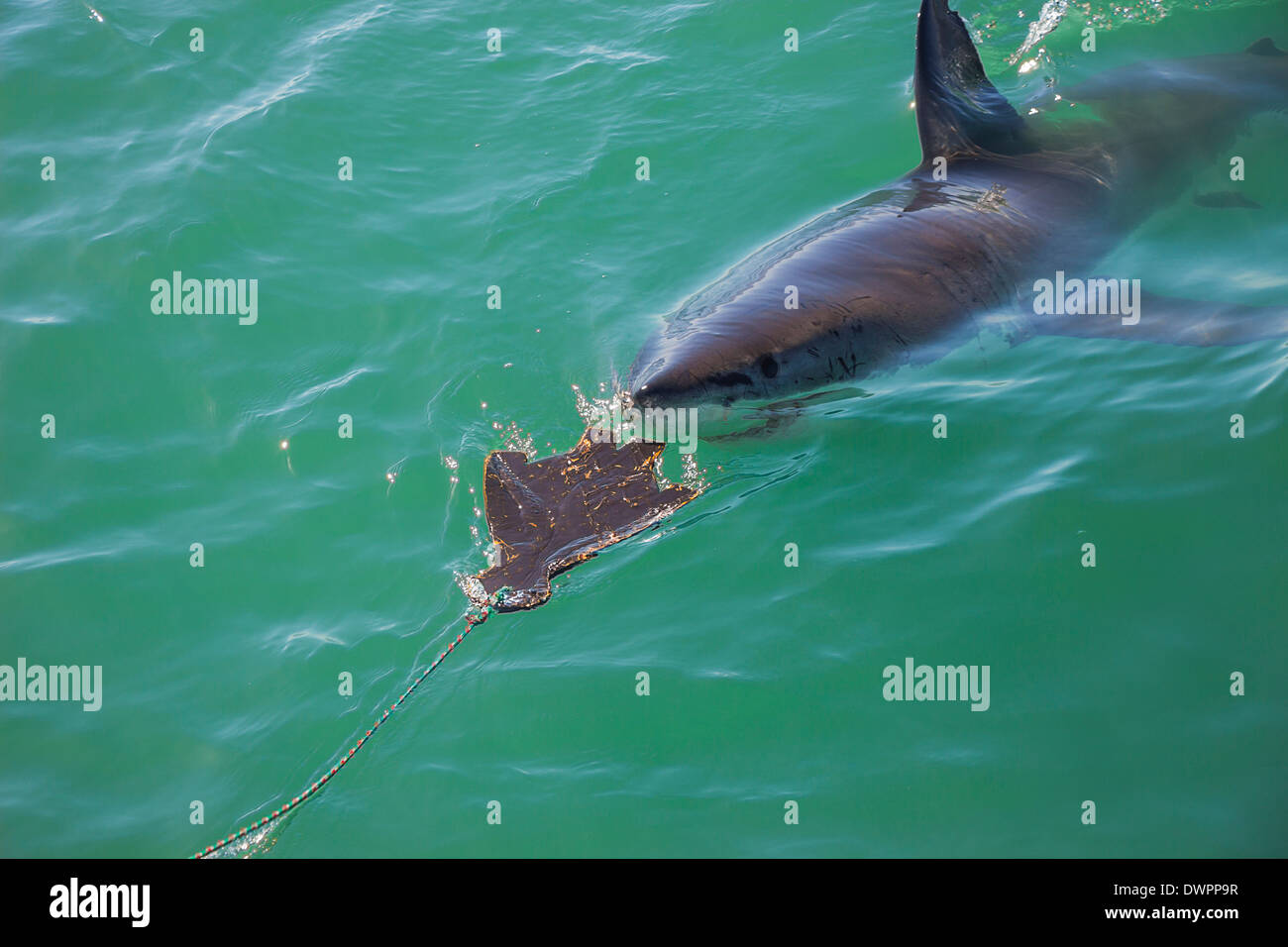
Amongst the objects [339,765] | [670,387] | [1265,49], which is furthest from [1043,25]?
[339,765]

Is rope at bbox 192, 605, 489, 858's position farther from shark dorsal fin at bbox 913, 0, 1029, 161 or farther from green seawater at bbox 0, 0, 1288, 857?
shark dorsal fin at bbox 913, 0, 1029, 161

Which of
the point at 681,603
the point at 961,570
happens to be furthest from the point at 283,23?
the point at 961,570

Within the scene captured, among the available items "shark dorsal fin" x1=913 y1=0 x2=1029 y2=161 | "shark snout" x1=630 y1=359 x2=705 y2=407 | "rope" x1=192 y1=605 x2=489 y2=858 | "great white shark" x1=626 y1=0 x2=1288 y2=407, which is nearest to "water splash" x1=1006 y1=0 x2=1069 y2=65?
"great white shark" x1=626 y1=0 x2=1288 y2=407

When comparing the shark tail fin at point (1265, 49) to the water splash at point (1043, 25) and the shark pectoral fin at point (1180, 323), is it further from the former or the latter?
the shark pectoral fin at point (1180, 323)

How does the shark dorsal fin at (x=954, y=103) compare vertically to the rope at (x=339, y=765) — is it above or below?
above

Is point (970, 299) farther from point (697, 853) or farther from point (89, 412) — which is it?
point (89, 412)

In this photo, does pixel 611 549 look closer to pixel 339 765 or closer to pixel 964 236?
pixel 339 765

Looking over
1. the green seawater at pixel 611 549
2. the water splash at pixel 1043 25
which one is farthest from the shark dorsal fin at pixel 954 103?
the water splash at pixel 1043 25
